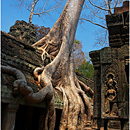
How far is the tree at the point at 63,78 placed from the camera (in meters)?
4.25

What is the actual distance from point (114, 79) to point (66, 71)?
3.33 m

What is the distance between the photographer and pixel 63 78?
587 cm

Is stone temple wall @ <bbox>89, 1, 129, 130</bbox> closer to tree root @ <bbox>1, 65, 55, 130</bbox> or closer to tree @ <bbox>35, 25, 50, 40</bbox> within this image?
tree root @ <bbox>1, 65, 55, 130</bbox>

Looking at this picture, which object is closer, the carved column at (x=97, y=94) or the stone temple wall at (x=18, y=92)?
the carved column at (x=97, y=94)

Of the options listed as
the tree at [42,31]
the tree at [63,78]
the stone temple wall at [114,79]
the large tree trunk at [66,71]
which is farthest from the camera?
the tree at [42,31]

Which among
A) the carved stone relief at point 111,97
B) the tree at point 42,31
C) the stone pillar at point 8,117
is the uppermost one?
the tree at point 42,31

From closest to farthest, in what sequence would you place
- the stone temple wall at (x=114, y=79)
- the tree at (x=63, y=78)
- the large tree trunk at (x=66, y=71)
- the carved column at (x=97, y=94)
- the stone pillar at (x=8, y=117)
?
the stone temple wall at (x=114, y=79)
the carved column at (x=97, y=94)
the stone pillar at (x=8, y=117)
the tree at (x=63, y=78)
the large tree trunk at (x=66, y=71)

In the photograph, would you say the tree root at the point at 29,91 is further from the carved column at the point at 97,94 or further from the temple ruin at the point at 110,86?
the carved column at the point at 97,94

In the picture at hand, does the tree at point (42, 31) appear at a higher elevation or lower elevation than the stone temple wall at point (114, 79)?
higher

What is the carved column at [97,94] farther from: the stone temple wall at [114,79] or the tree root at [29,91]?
the tree root at [29,91]

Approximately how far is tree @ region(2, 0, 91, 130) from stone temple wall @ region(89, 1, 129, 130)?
4.71ft

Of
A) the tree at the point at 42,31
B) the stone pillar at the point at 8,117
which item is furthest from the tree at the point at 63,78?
the tree at the point at 42,31

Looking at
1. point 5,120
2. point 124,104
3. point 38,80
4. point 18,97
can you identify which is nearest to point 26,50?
point 38,80

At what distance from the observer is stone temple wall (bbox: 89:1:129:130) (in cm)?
263
